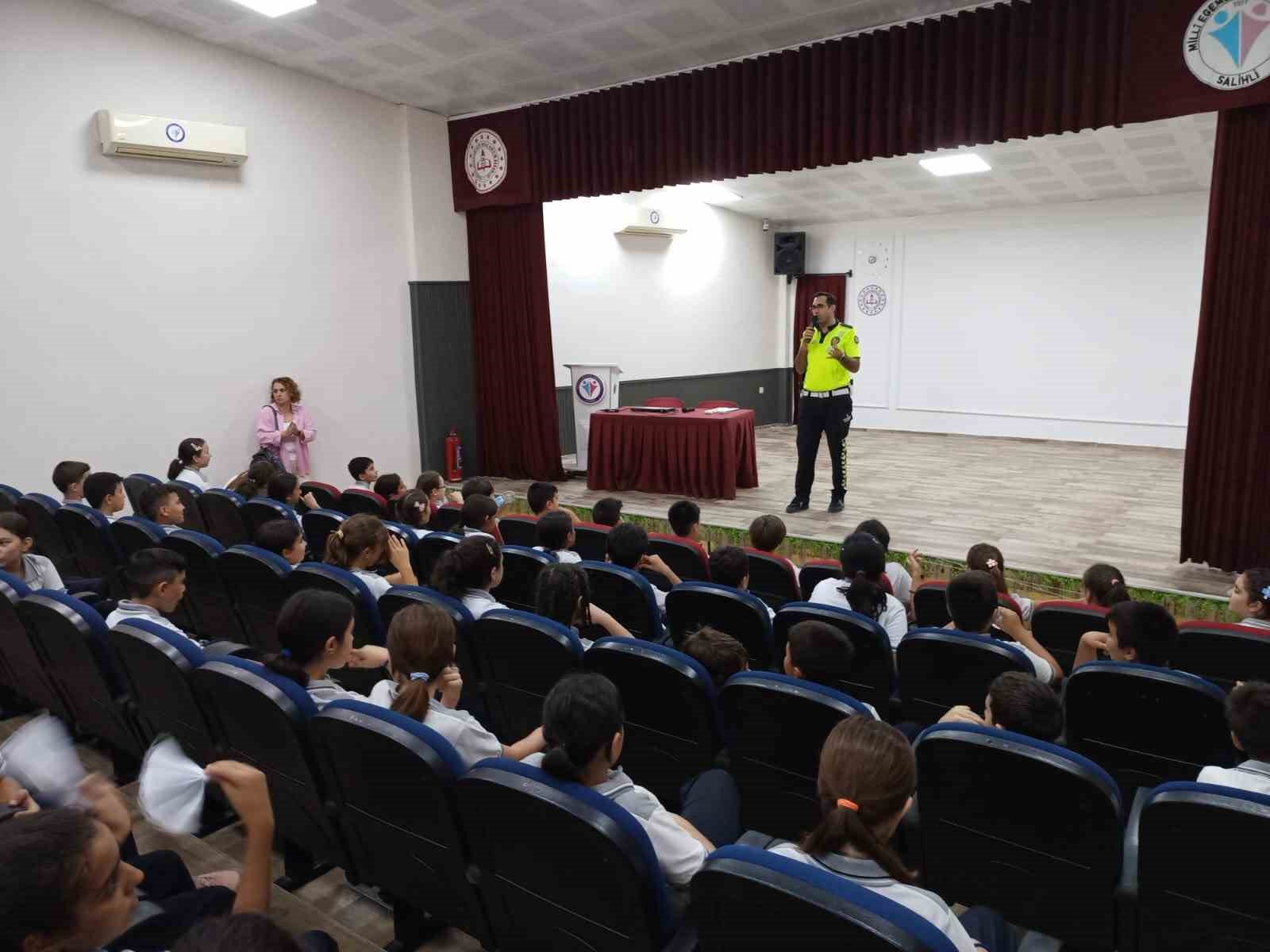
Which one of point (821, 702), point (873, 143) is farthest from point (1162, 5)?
point (821, 702)

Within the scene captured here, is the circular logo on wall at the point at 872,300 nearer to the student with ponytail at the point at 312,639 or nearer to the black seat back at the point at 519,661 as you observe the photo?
the black seat back at the point at 519,661

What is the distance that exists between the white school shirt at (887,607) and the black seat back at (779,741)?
0.89 metres

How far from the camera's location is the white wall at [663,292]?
362 inches

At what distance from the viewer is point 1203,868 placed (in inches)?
56.2

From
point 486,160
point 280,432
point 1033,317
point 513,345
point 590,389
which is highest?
point 486,160

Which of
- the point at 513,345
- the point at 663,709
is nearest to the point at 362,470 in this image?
the point at 513,345

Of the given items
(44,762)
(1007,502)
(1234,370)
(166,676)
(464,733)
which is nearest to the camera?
(44,762)

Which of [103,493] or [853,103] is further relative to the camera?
[853,103]

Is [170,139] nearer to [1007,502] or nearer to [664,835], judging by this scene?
[664,835]

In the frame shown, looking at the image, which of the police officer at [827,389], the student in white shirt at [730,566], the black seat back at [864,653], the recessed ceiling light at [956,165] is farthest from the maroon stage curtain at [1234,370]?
the recessed ceiling light at [956,165]

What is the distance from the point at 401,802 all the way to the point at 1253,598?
281cm

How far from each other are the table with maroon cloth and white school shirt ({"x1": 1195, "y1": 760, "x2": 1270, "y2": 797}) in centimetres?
546

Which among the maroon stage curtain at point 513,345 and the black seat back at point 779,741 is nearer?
the black seat back at point 779,741

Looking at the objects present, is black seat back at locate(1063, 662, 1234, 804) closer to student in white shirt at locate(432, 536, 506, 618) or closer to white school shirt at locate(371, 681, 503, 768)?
white school shirt at locate(371, 681, 503, 768)
